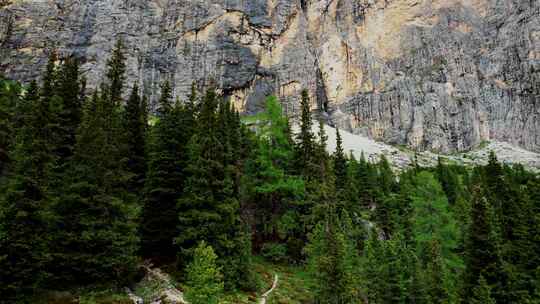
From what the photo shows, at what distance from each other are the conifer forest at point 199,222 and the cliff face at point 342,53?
11561 centimetres

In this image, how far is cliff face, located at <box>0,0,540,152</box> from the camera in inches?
5758

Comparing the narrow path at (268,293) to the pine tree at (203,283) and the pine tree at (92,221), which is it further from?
the pine tree at (92,221)

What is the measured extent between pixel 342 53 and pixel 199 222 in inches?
6600

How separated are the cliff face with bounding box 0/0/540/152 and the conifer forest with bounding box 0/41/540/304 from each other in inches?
4551

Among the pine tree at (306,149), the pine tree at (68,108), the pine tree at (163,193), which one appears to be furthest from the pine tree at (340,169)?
the pine tree at (68,108)

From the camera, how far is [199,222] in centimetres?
2217

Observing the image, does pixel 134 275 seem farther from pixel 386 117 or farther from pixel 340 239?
pixel 386 117

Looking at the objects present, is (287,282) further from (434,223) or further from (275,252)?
(434,223)

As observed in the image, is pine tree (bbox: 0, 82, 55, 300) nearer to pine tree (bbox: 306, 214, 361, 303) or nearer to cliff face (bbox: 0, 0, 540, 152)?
pine tree (bbox: 306, 214, 361, 303)

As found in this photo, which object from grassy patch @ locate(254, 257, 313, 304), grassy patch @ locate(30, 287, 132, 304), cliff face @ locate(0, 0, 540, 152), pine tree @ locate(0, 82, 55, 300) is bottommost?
grassy patch @ locate(254, 257, 313, 304)

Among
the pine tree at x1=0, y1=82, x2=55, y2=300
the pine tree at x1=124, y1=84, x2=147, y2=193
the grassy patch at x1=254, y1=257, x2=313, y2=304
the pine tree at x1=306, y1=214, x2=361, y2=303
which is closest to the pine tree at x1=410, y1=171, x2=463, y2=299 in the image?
the grassy patch at x1=254, y1=257, x2=313, y2=304

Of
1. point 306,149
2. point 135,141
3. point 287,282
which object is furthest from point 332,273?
point 135,141

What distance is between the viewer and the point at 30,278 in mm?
16531

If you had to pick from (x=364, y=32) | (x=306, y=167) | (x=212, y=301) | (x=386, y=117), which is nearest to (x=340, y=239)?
(x=212, y=301)
